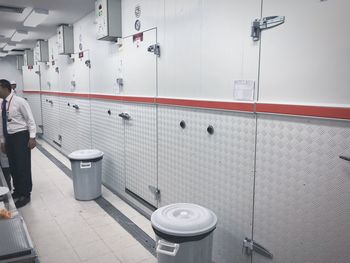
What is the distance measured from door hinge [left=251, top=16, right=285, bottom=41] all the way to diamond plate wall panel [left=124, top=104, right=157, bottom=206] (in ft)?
5.05

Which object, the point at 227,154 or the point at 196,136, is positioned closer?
the point at 227,154

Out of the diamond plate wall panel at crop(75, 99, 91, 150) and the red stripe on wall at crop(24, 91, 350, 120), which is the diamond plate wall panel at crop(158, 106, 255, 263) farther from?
the diamond plate wall panel at crop(75, 99, 91, 150)

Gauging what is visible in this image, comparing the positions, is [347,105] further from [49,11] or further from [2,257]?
[49,11]

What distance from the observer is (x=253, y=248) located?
6.77 feet

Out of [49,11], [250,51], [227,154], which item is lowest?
[227,154]

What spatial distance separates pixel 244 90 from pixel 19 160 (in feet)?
10.5

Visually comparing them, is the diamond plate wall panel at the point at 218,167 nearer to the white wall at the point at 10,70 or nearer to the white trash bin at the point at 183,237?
the white trash bin at the point at 183,237

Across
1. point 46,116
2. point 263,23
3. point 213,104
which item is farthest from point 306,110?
point 46,116

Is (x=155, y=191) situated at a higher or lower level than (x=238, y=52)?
lower

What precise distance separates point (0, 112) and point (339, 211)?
3.83 metres

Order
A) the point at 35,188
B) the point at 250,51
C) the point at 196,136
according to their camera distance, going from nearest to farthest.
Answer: the point at 250,51 < the point at 196,136 < the point at 35,188

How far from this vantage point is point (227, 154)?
2.23 m

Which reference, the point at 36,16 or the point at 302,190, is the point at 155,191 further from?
the point at 36,16


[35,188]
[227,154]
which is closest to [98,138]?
[35,188]
